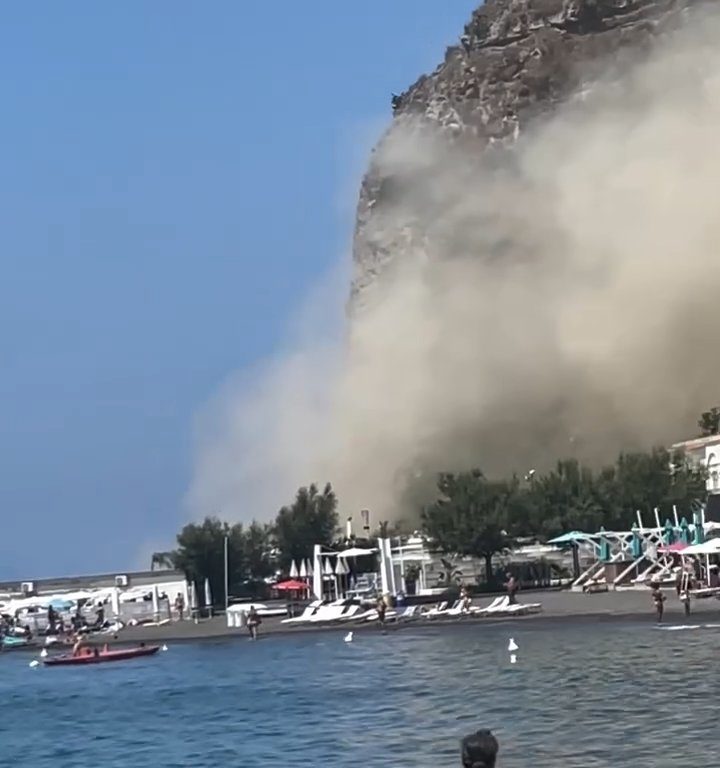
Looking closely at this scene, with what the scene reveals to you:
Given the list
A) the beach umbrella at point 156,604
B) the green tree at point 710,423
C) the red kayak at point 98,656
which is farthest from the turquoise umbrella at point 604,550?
the green tree at point 710,423

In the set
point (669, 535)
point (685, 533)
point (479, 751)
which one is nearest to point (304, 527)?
point (669, 535)

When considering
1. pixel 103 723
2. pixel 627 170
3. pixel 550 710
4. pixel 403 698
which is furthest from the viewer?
pixel 627 170

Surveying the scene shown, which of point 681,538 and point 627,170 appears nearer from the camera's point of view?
point 681,538

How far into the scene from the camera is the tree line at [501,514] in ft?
245

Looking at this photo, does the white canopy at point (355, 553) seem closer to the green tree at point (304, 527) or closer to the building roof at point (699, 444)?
the green tree at point (304, 527)

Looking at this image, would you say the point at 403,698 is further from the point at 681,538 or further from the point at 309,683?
the point at 681,538

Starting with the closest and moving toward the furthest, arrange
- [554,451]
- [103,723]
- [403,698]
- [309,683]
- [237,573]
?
[403,698]
[103,723]
[309,683]
[237,573]
[554,451]

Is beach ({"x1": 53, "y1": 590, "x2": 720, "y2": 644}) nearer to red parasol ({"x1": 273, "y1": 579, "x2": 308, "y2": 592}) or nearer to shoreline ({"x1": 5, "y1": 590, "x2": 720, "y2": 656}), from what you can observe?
shoreline ({"x1": 5, "y1": 590, "x2": 720, "y2": 656})

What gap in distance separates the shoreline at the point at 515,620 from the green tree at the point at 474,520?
360cm

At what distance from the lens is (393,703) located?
1492 inches

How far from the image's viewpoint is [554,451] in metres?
120

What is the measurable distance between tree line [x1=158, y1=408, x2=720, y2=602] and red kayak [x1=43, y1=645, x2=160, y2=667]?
17.7 m

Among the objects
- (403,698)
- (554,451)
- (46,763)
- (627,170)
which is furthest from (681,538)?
(627,170)

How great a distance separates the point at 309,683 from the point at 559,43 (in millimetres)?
98644
